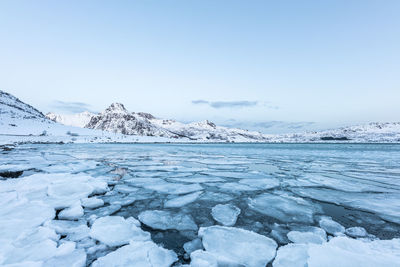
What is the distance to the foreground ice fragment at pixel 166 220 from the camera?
2891mm

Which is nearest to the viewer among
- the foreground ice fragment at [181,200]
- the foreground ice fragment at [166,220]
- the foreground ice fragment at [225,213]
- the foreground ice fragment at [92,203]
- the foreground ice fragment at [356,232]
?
the foreground ice fragment at [356,232]

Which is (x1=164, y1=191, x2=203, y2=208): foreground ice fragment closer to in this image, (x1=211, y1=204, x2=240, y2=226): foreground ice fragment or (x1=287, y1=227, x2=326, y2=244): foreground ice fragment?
(x1=211, y1=204, x2=240, y2=226): foreground ice fragment

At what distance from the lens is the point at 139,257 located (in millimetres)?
2068

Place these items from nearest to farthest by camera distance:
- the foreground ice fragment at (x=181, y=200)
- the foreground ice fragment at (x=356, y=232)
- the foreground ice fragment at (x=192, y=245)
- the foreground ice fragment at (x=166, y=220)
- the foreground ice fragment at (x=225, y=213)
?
the foreground ice fragment at (x=192, y=245), the foreground ice fragment at (x=356, y=232), the foreground ice fragment at (x=166, y=220), the foreground ice fragment at (x=225, y=213), the foreground ice fragment at (x=181, y=200)

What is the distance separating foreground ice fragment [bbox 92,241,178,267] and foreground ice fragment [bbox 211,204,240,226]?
1.14 metres

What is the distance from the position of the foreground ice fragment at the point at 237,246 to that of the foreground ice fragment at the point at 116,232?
813 mm

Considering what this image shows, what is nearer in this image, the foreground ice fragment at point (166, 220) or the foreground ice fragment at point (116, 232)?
the foreground ice fragment at point (116, 232)

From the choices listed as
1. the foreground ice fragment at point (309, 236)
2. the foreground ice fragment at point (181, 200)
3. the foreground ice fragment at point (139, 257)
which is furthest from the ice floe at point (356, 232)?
the foreground ice fragment at point (181, 200)

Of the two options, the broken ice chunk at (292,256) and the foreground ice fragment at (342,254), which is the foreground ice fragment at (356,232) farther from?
the broken ice chunk at (292,256)

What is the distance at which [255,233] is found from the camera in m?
2.63

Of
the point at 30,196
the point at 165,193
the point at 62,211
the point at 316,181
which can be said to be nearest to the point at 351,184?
the point at 316,181

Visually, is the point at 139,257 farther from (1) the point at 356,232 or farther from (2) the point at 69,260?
(1) the point at 356,232

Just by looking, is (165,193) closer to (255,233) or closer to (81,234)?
(81,234)

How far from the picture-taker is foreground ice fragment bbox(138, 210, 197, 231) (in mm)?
2891
